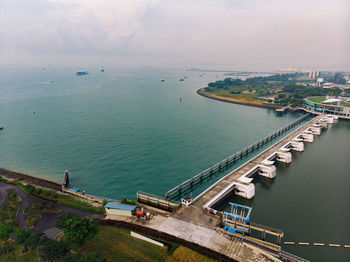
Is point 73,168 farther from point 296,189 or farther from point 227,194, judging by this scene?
point 296,189

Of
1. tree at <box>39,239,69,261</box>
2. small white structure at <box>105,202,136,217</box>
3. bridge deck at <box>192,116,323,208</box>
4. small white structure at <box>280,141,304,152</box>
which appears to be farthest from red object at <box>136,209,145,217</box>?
small white structure at <box>280,141,304,152</box>

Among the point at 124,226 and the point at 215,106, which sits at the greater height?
the point at 215,106

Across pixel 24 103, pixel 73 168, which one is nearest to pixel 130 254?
pixel 73 168

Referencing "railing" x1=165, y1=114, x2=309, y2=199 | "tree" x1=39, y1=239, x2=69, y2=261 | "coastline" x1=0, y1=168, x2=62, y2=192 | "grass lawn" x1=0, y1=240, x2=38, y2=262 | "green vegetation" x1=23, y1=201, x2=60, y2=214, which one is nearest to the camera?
"tree" x1=39, y1=239, x2=69, y2=261

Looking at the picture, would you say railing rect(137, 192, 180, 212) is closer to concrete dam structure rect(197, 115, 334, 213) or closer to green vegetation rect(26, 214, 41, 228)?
concrete dam structure rect(197, 115, 334, 213)

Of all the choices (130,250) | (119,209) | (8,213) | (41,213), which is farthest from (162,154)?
(8,213)

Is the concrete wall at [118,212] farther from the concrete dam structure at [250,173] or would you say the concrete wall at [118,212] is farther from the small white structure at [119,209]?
the concrete dam structure at [250,173]

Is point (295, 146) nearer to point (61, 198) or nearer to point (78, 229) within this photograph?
point (61, 198)

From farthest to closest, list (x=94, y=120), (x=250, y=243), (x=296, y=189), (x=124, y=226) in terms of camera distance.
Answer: (x=94, y=120) → (x=296, y=189) → (x=124, y=226) → (x=250, y=243)
